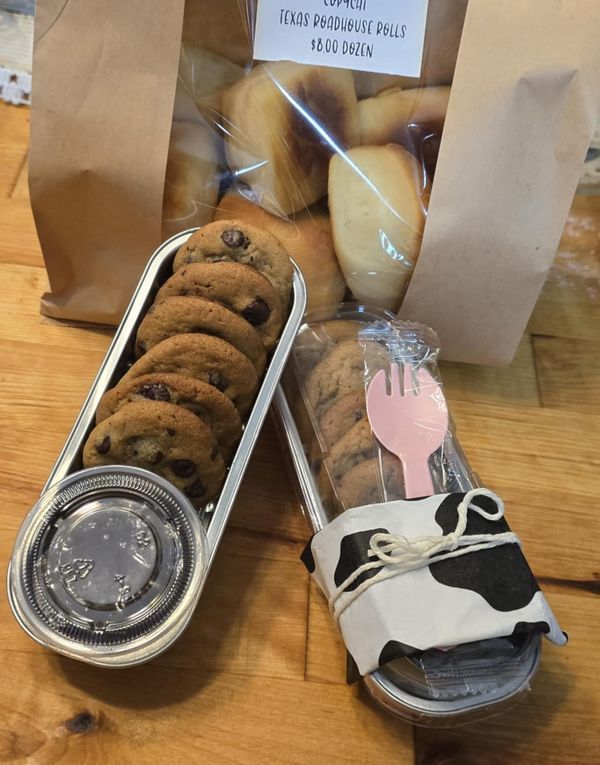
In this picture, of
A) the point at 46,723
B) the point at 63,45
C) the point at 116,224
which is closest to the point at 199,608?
the point at 46,723

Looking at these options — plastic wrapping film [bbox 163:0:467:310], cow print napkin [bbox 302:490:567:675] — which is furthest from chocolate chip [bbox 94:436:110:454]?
plastic wrapping film [bbox 163:0:467:310]

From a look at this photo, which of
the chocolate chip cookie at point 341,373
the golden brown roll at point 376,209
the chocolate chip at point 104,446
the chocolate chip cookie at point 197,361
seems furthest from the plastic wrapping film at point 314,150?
the chocolate chip at point 104,446

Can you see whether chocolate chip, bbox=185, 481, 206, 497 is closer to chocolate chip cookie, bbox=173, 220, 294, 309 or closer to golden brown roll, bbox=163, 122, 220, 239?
chocolate chip cookie, bbox=173, 220, 294, 309

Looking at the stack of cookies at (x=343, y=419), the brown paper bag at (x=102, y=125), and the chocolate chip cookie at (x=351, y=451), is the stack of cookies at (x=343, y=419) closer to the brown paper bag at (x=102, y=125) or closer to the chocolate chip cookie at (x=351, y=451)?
the chocolate chip cookie at (x=351, y=451)

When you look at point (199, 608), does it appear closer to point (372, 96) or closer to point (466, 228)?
point (466, 228)

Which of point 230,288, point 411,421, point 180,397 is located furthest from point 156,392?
point 411,421

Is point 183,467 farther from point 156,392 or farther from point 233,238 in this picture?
point 233,238
